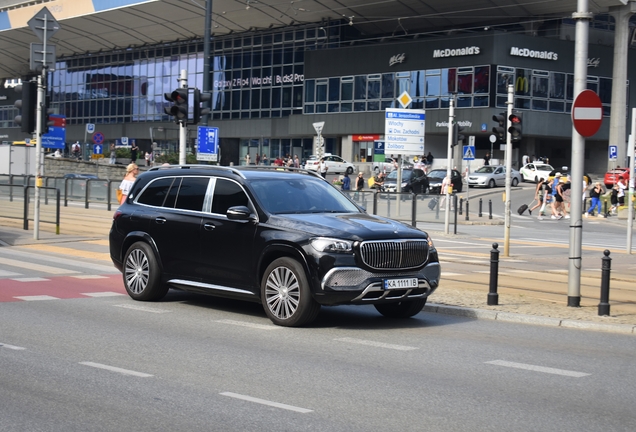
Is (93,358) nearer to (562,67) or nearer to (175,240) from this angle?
(175,240)

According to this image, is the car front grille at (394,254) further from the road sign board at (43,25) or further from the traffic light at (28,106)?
the road sign board at (43,25)

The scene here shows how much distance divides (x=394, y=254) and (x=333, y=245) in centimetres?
76

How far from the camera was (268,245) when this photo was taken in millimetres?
10617

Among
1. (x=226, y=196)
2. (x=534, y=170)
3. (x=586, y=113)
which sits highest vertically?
(x=534, y=170)

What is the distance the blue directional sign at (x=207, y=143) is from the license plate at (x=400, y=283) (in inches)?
561

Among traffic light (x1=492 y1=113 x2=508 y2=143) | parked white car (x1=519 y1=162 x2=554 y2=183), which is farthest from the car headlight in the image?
parked white car (x1=519 y1=162 x2=554 y2=183)

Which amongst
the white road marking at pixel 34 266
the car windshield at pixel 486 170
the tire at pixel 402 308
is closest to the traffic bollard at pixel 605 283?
the tire at pixel 402 308

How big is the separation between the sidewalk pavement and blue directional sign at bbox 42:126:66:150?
622 cm

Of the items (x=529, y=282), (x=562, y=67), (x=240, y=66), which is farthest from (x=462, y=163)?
(x=529, y=282)

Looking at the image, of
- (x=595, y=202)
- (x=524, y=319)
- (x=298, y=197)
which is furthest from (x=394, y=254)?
(x=595, y=202)

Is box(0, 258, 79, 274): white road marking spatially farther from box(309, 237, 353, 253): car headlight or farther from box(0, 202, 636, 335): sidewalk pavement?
box(309, 237, 353, 253): car headlight

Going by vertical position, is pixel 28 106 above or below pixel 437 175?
above

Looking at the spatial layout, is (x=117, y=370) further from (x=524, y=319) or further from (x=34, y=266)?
(x=34, y=266)

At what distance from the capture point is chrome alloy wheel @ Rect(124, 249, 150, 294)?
1245 cm
